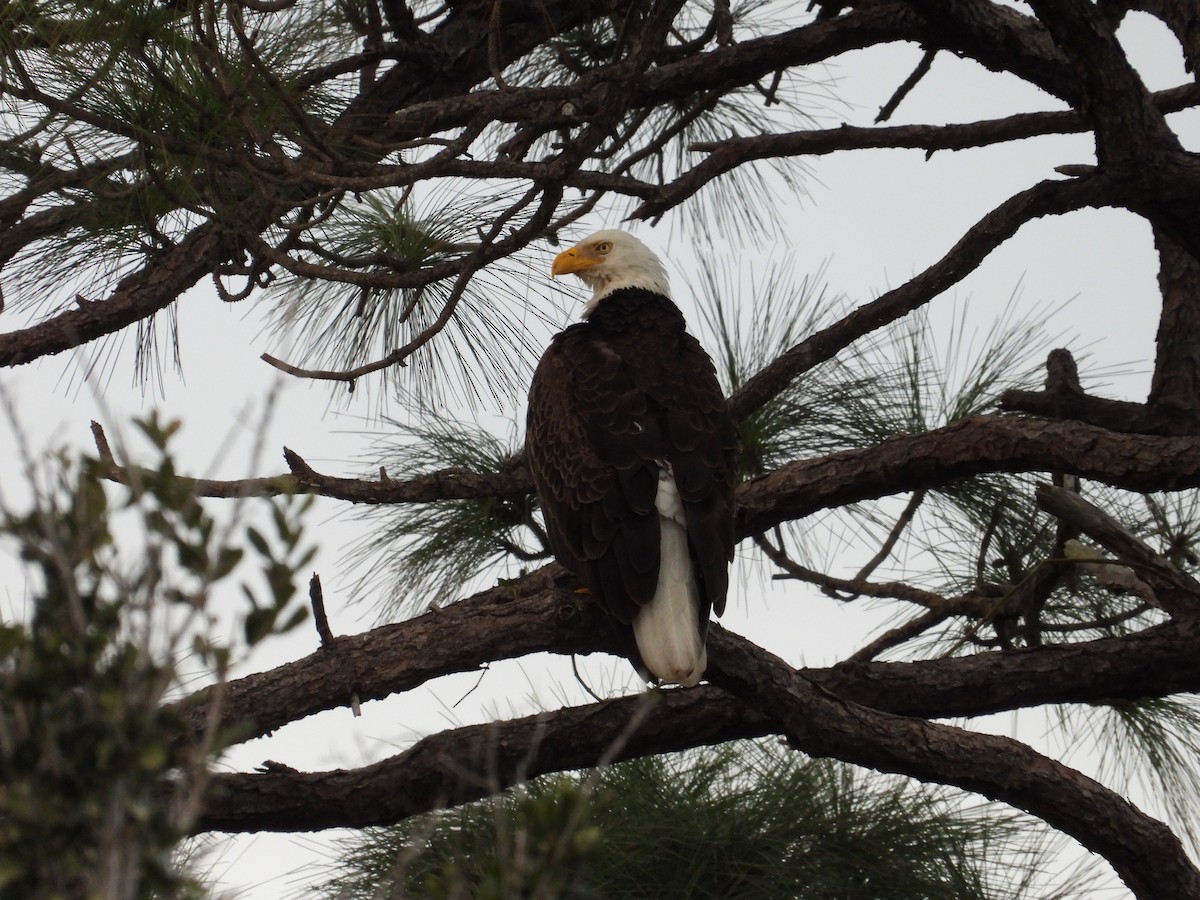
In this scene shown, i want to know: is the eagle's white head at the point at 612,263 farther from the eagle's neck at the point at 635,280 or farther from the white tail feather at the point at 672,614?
the white tail feather at the point at 672,614

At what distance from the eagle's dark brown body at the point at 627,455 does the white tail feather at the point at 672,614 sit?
0.07 ft

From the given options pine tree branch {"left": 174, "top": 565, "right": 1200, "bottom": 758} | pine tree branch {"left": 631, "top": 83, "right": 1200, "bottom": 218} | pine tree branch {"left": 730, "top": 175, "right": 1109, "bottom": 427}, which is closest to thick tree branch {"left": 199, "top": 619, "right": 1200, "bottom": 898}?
pine tree branch {"left": 174, "top": 565, "right": 1200, "bottom": 758}

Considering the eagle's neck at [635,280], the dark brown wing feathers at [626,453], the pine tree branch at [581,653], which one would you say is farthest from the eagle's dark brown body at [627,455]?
the eagle's neck at [635,280]

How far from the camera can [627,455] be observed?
3.12 meters

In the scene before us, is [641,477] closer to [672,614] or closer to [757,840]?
[672,614]

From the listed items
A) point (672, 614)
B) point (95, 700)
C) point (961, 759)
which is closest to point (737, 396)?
point (672, 614)

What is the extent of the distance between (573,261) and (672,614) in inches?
71.2

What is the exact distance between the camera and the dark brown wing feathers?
9.62 feet

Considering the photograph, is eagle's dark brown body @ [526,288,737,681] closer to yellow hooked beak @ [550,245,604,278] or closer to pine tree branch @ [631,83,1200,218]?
pine tree branch @ [631,83,1200,218]

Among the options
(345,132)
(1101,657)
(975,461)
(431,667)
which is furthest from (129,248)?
(1101,657)

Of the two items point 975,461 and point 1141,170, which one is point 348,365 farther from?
point 1141,170

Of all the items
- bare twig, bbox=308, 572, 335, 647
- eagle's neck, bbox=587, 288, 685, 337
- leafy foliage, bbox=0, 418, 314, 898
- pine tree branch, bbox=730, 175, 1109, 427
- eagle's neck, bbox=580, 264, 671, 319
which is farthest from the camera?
eagle's neck, bbox=580, 264, 671, 319

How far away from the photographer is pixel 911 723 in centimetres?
280

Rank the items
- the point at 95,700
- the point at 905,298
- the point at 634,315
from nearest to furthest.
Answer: the point at 95,700, the point at 905,298, the point at 634,315
